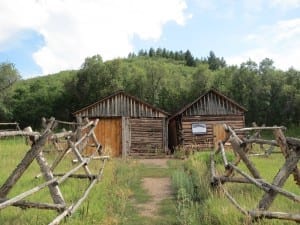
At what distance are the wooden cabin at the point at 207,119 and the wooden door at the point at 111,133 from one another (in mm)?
4206

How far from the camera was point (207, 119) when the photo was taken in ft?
95.3

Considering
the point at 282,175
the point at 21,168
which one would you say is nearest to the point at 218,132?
the point at 282,175

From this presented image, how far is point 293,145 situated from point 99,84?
54.1 m

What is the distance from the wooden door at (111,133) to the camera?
27.4 m

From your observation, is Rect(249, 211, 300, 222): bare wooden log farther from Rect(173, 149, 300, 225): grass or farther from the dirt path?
the dirt path

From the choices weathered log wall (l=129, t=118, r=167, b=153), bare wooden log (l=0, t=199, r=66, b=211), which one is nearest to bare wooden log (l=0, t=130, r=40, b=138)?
bare wooden log (l=0, t=199, r=66, b=211)

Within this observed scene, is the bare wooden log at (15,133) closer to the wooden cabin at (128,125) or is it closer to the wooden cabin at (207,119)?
the wooden cabin at (128,125)

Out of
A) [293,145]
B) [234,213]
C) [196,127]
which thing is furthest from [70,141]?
[196,127]

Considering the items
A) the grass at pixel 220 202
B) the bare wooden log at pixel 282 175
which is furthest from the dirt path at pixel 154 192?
the bare wooden log at pixel 282 175

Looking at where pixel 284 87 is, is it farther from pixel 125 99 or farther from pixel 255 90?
pixel 125 99

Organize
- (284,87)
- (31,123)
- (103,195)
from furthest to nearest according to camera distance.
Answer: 1. (31,123)
2. (284,87)
3. (103,195)

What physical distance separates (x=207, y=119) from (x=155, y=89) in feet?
112

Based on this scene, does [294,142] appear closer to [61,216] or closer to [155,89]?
[61,216]

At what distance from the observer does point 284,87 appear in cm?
5397
